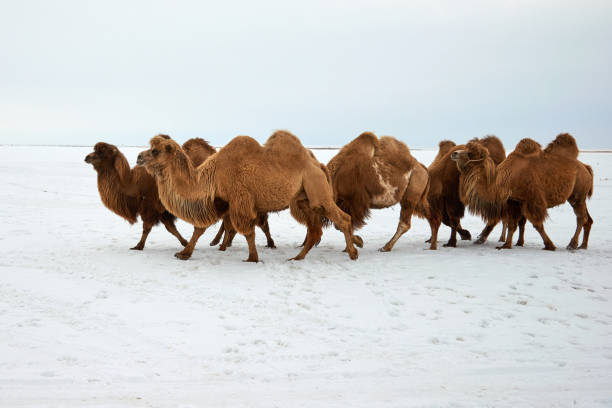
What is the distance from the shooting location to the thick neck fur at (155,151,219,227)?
24.3 feet

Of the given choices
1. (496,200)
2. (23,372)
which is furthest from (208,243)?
(23,372)

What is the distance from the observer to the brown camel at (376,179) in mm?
8680

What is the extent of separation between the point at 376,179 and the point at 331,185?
86 centimetres

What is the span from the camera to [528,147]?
8.96m

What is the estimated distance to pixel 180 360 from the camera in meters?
4.15

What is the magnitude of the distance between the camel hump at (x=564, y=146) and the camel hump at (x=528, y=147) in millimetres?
231

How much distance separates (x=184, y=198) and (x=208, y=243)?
2.58 m

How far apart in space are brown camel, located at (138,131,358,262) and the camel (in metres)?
2.54

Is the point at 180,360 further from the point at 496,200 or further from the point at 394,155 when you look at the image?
the point at 496,200

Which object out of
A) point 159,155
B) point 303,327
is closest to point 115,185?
point 159,155

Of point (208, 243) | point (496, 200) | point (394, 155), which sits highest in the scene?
point (394, 155)

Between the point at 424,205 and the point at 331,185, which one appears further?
the point at 424,205

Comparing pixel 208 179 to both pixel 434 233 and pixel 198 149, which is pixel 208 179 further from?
pixel 434 233

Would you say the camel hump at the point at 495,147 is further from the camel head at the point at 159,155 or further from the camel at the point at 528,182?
the camel head at the point at 159,155
